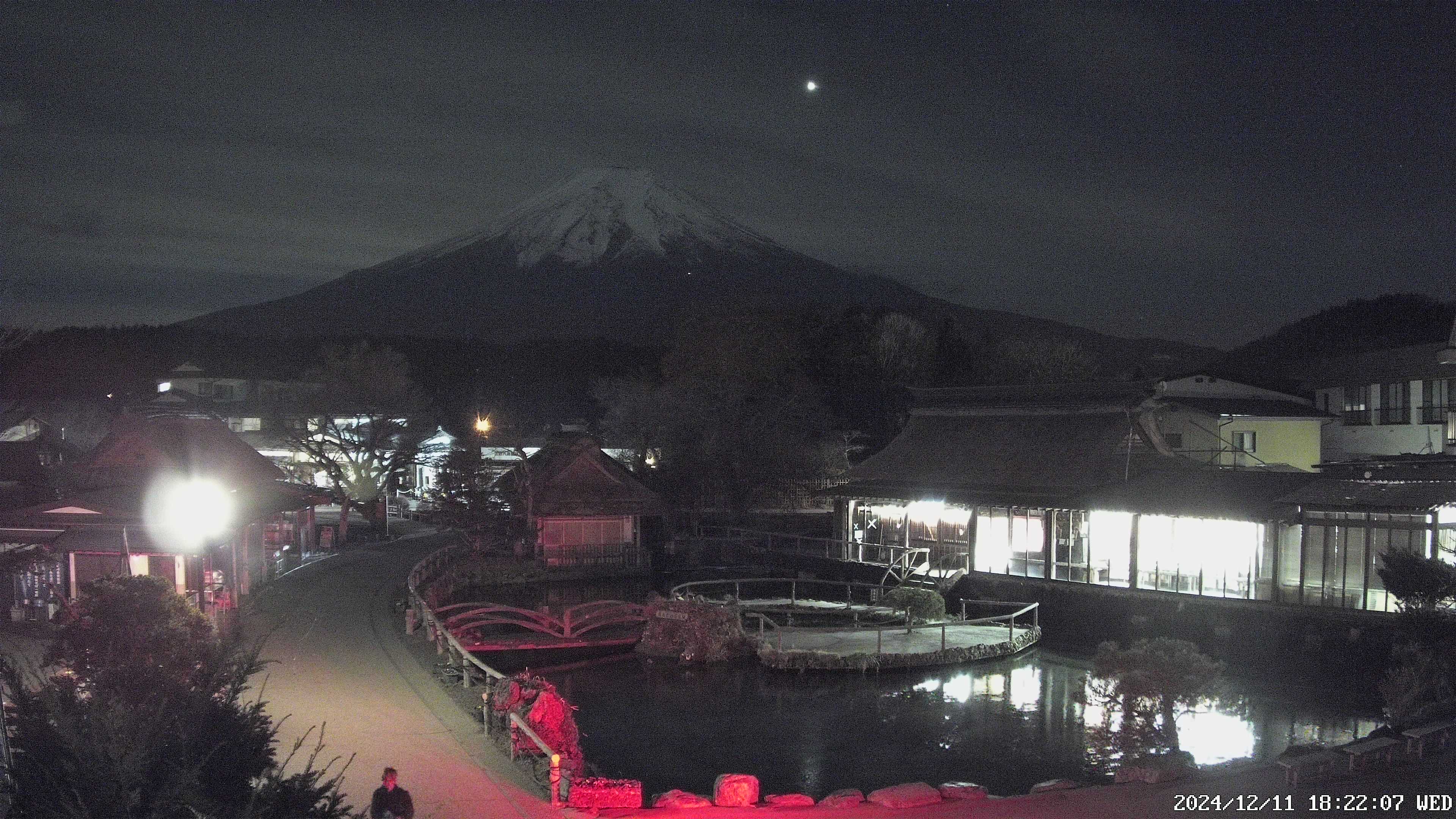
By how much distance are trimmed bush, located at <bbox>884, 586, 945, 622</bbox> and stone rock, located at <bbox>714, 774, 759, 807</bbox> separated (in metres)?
12.4

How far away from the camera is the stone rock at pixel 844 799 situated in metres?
9.59

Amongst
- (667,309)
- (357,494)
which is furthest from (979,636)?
(667,309)

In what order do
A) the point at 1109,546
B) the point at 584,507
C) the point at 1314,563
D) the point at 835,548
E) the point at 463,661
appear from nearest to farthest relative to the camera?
the point at 463,661, the point at 1314,563, the point at 1109,546, the point at 835,548, the point at 584,507

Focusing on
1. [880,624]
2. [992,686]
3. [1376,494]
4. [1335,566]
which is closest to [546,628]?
[880,624]

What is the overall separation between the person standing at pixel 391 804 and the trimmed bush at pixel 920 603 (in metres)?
15.1

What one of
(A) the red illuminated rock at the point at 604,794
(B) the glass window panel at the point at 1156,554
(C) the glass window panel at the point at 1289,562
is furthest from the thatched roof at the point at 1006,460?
(A) the red illuminated rock at the point at 604,794

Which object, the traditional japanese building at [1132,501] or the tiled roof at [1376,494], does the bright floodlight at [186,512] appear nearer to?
the traditional japanese building at [1132,501]

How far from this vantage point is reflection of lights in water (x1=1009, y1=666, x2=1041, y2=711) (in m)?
16.8

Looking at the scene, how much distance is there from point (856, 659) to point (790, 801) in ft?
32.2

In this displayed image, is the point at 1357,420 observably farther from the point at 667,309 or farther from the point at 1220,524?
the point at 667,309

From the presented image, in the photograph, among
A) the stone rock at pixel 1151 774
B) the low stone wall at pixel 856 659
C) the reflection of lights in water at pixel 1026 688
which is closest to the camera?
the stone rock at pixel 1151 774

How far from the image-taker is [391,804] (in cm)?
773

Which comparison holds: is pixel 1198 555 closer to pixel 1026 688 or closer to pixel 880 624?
pixel 1026 688

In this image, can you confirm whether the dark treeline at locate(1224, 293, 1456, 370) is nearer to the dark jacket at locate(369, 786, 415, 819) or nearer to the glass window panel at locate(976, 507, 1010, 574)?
the glass window panel at locate(976, 507, 1010, 574)
